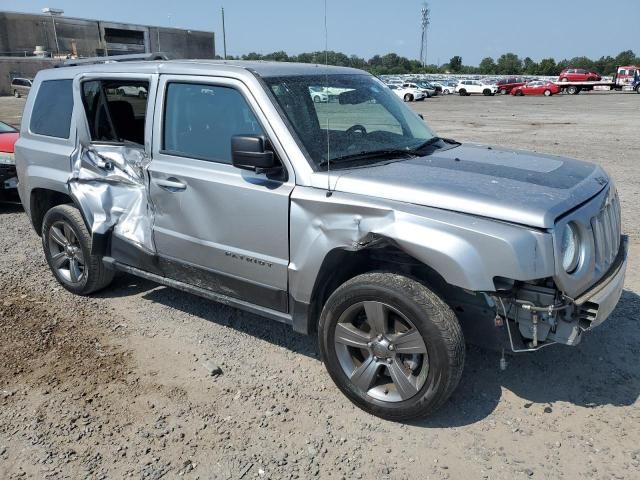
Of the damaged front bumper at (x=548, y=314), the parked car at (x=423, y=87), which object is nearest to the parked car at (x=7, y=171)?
the damaged front bumper at (x=548, y=314)

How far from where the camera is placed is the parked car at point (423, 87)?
47.8 metres

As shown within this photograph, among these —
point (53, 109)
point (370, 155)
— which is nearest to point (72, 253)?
point (53, 109)

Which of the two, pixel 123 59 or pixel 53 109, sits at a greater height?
pixel 123 59

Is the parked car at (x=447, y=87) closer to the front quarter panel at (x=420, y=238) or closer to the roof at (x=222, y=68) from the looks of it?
the roof at (x=222, y=68)

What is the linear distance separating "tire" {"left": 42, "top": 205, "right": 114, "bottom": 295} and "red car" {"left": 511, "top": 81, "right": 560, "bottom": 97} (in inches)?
1944

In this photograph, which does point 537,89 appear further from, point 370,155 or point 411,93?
point 370,155

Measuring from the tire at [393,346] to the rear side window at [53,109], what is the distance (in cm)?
313

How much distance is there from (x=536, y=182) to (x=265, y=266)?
5.76ft

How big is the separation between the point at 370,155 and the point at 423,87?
4966cm

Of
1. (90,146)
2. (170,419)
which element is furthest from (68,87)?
(170,419)

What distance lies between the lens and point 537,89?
4878 centimetres

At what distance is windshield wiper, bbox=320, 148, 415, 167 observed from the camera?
12.0ft

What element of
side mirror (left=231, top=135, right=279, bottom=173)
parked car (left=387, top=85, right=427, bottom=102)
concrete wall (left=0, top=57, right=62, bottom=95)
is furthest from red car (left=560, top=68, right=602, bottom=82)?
side mirror (left=231, top=135, right=279, bottom=173)

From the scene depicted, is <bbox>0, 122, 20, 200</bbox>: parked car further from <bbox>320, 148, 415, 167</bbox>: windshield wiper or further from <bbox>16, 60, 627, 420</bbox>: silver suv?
<bbox>320, 148, 415, 167</bbox>: windshield wiper
